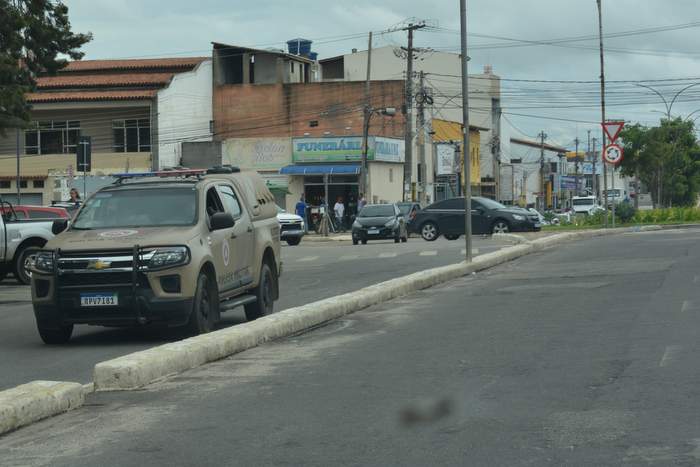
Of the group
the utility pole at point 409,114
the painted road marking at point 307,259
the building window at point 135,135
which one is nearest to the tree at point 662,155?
the utility pole at point 409,114

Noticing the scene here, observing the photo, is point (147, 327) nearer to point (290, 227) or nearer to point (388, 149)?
point (290, 227)

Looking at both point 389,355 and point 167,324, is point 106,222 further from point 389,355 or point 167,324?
point 389,355

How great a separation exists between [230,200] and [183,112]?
5678 centimetres

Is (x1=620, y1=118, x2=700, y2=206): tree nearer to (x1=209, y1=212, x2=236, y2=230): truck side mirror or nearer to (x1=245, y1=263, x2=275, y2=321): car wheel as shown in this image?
(x1=245, y1=263, x2=275, y2=321): car wheel

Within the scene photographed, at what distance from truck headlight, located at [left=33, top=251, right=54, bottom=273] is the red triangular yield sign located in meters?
32.0

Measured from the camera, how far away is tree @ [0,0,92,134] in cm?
2486

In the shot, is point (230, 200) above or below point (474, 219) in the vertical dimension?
above

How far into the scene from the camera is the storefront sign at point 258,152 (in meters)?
68.0

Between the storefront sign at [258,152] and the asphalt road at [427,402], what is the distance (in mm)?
52960

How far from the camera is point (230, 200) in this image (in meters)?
15.4

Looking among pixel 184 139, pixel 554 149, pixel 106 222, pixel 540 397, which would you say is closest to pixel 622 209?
pixel 184 139

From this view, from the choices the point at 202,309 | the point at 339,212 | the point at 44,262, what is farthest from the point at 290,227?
the point at 44,262

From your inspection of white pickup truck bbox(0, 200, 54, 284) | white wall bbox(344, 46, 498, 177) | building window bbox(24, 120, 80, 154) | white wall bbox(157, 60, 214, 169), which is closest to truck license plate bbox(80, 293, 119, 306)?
white pickup truck bbox(0, 200, 54, 284)

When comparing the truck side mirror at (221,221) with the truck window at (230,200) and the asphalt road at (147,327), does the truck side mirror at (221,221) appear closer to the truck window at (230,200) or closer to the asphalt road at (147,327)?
the truck window at (230,200)
